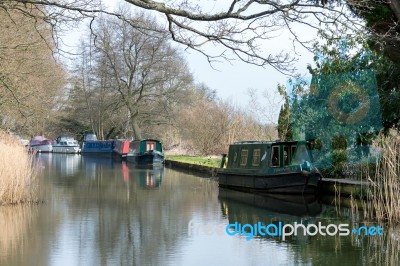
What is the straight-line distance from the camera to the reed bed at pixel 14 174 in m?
12.3

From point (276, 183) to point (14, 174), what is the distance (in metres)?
7.15

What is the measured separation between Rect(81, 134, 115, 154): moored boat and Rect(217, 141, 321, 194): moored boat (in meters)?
25.5

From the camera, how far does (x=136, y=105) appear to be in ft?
126

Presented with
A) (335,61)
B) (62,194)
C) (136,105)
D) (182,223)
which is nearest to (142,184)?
A: (62,194)

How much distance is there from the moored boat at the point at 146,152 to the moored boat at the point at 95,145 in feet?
24.4

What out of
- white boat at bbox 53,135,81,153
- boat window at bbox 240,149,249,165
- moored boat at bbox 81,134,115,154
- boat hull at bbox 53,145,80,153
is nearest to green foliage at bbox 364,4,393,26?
boat window at bbox 240,149,249,165

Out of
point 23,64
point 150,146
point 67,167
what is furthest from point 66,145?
point 23,64

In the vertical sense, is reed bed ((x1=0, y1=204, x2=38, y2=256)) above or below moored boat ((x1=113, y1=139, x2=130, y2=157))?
below

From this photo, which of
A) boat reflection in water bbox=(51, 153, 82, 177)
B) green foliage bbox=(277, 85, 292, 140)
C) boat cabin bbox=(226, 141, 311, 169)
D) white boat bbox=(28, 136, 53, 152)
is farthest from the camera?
white boat bbox=(28, 136, 53, 152)

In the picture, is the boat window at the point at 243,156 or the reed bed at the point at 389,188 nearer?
the reed bed at the point at 389,188

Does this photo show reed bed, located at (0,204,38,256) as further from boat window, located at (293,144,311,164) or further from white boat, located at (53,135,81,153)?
white boat, located at (53,135,81,153)

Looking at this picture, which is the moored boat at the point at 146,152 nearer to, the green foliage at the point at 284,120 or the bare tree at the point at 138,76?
the bare tree at the point at 138,76

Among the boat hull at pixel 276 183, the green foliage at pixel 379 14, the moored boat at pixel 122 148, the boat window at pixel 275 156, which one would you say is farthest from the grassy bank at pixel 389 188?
the moored boat at pixel 122 148

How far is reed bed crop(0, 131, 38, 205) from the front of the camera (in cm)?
1234
